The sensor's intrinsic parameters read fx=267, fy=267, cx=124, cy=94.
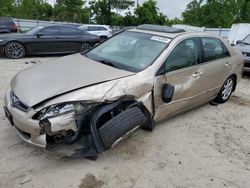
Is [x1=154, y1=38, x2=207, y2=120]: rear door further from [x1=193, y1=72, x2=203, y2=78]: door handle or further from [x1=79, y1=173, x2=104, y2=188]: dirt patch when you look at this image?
[x1=79, y1=173, x2=104, y2=188]: dirt patch

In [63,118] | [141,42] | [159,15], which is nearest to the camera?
[63,118]

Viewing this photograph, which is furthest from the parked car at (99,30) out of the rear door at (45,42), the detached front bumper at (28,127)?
the detached front bumper at (28,127)

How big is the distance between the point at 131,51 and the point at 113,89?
3.50ft

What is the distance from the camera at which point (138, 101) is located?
11.2ft

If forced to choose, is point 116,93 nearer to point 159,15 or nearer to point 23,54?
point 23,54

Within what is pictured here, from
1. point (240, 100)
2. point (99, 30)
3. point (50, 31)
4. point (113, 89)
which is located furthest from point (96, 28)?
point (113, 89)

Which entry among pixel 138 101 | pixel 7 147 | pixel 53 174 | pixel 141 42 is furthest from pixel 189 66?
pixel 7 147

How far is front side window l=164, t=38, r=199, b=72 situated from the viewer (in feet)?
12.7

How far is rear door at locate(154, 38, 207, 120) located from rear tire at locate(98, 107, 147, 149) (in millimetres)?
551

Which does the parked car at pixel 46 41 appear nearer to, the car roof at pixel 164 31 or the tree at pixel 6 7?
the car roof at pixel 164 31

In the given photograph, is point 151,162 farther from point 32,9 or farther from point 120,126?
point 32,9

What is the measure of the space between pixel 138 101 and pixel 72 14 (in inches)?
1407

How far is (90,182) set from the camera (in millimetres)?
2869

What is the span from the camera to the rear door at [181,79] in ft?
12.3
